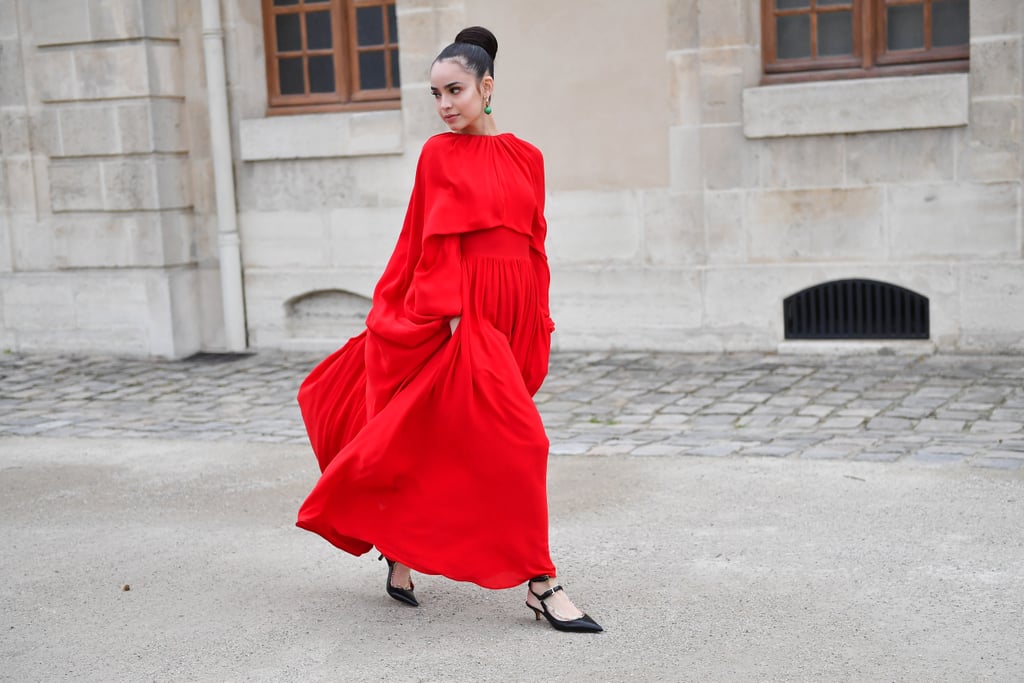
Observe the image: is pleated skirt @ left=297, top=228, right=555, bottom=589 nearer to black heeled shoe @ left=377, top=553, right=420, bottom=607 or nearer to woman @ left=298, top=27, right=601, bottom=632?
woman @ left=298, top=27, right=601, bottom=632

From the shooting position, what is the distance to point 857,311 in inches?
356

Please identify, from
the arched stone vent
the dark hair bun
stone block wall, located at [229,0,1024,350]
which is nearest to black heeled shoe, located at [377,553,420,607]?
the dark hair bun

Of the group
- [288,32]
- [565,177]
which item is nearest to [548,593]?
[565,177]

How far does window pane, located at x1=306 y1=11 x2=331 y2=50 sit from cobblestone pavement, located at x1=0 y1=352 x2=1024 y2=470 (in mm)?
2309

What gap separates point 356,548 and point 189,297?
20.8ft

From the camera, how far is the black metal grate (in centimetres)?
895

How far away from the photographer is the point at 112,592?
4.70 meters

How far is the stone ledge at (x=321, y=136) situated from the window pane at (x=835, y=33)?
2.94 m

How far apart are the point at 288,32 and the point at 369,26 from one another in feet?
2.19

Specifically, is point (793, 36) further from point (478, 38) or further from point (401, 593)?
point (401, 593)

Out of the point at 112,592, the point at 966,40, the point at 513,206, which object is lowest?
the point at 112,592

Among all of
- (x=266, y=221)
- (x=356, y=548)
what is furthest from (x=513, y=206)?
(x=266, y=221)

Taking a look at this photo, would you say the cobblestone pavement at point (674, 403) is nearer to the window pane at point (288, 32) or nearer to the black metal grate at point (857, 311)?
the black metal grate at point (857, 311)

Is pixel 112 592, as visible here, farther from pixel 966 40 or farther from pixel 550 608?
pixel 966 40
